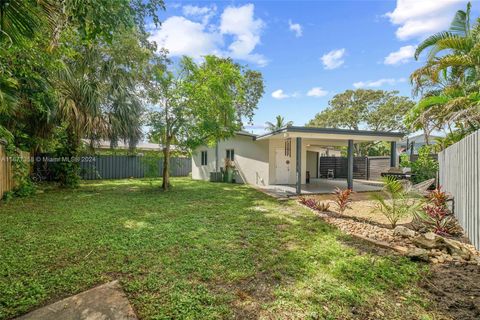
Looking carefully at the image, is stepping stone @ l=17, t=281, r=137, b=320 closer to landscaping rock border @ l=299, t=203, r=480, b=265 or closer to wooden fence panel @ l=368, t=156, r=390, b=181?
landscaping rock border @ l=299, t=203, r=480, b=265

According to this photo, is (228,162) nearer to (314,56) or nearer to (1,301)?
(314,56)

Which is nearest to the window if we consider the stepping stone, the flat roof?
the flat roof

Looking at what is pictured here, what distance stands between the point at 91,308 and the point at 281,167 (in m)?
10.5

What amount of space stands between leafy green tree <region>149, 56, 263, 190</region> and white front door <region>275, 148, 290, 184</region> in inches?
133

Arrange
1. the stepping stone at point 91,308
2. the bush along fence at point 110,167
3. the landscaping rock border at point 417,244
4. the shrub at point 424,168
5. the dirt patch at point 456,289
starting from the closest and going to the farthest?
1. the stepping stone at point 91,308
2. the dirt patch at point 456,289
3. the landscaping rock border at point 417,244
4. the shrub at point 424,168
5. the bush along fence at point 110,167

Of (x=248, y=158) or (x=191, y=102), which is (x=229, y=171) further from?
(x=191, y=102)

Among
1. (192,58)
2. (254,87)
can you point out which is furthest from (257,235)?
(254,87)

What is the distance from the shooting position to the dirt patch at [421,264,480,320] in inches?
91.7

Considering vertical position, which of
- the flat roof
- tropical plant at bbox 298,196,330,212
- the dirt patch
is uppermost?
the flat roof

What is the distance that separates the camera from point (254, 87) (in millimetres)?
22688

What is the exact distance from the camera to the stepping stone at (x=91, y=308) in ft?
7.18

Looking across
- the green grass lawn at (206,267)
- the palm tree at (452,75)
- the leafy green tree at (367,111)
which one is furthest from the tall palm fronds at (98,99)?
the leafy green tree at (367,111)

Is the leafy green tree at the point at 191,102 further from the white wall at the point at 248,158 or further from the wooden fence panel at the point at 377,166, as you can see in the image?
the wooden fence panel at the point at 377,166

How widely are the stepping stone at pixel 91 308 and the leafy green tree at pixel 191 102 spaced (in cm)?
732
